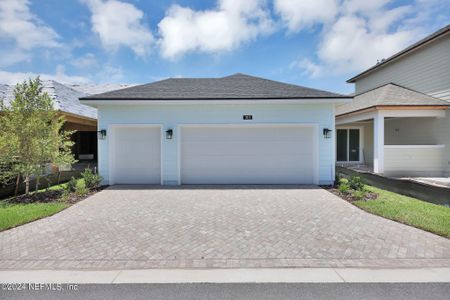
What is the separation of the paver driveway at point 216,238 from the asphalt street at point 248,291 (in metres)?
0.51

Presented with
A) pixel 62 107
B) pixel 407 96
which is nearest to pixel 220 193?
pixel 62 107

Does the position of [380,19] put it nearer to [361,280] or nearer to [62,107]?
[361,280]

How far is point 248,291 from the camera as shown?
2959 millimetres

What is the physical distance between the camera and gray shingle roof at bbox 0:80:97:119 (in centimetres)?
1254

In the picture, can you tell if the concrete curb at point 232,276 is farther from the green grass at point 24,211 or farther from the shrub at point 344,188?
the shrub at point 344,188

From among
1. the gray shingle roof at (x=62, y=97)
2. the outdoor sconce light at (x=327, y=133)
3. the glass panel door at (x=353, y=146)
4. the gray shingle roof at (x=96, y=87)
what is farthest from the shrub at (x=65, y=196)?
the glass panel door at (x=353, y=146)

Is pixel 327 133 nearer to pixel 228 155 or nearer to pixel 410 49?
pixel 228 155

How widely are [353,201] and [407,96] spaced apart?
8619 mm

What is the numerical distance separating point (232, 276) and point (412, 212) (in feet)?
17.2

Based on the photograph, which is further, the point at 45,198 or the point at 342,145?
the point at 342,145

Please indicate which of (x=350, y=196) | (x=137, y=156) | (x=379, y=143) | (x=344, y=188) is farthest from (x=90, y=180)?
(x=379, y=143)

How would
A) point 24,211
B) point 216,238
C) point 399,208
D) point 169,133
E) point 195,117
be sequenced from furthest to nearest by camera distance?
point 195,117 → point 169,133 → point 399,208 → point 24,211 → point 216,238

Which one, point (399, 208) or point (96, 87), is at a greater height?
point (96, 87)

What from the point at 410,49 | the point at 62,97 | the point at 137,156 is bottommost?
the point at 137,156
